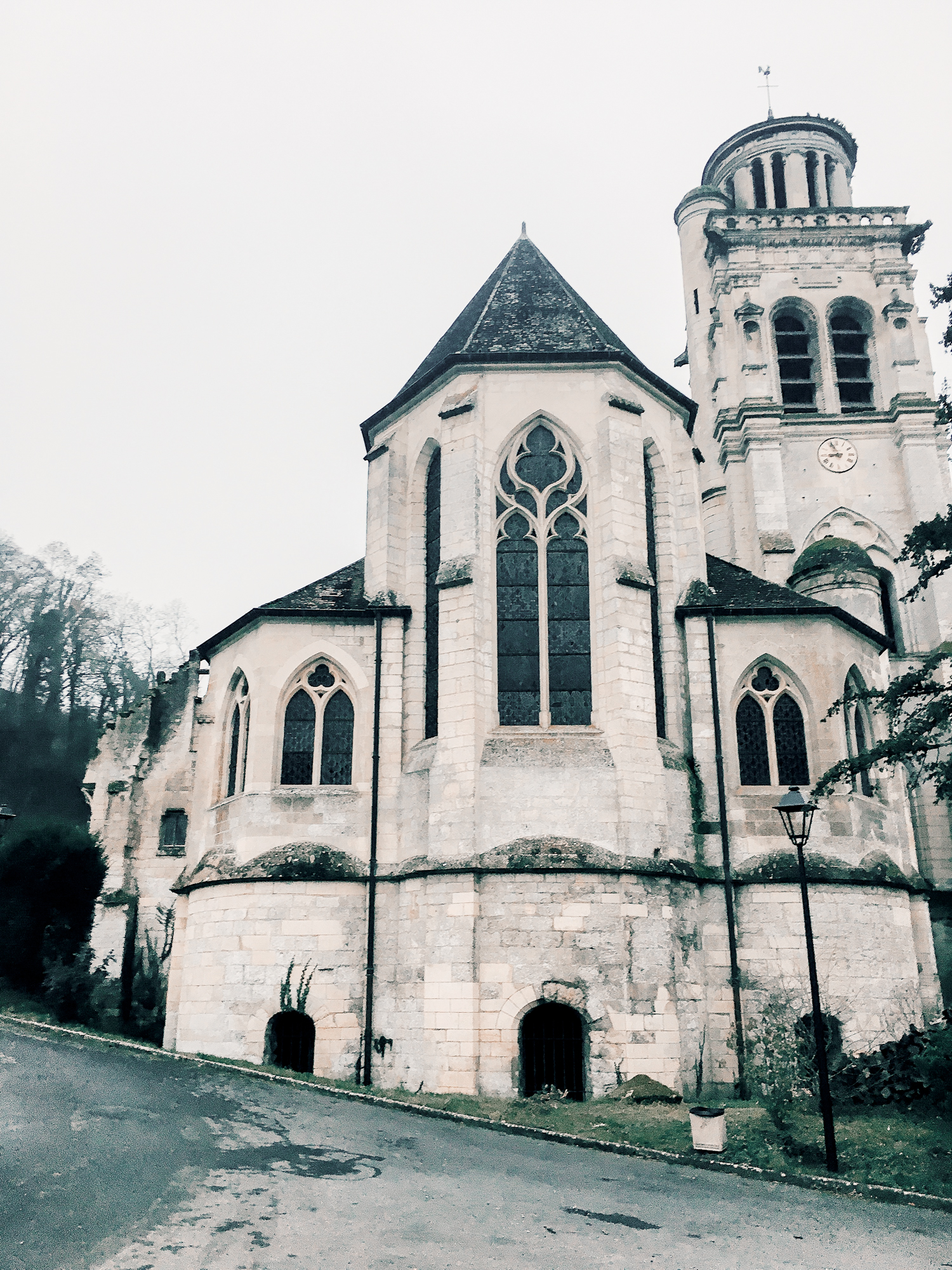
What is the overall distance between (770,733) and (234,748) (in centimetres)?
978

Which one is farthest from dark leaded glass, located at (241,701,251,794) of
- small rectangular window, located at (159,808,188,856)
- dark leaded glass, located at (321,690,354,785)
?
small rectangular window, located at (159,808,188,856)

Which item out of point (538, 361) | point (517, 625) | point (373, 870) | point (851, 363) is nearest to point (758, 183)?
point (851, 363)

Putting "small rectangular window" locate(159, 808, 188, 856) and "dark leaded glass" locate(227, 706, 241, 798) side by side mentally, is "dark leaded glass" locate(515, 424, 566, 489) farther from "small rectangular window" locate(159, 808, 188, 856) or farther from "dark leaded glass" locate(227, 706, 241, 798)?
"small rectangular window" locate(159, 808, 188, 856)

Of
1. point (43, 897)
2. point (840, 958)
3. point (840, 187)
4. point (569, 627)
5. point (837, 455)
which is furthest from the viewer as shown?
point (840, 187)

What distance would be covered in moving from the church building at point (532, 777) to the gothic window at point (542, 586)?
0.16 ft

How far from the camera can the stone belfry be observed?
92.6 feet

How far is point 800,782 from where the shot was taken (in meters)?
17.1

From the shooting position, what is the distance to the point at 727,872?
1602cm

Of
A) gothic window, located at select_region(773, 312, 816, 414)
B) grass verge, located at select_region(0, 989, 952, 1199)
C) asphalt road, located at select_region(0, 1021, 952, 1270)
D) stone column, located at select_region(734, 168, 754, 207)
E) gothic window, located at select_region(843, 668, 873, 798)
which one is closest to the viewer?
asphalt road, located at select_region(0, 1021, 952, 1270)

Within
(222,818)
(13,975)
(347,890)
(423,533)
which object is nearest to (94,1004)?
(13,975)

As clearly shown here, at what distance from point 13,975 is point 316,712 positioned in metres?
14.7

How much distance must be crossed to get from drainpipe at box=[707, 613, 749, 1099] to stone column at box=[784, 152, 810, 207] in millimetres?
22016

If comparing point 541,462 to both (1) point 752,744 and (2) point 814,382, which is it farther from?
→ (2) point 814,382

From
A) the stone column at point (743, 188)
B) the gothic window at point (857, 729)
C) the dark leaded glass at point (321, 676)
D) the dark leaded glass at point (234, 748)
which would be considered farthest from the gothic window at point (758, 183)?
the dark leaded glass at point (234, 748)
